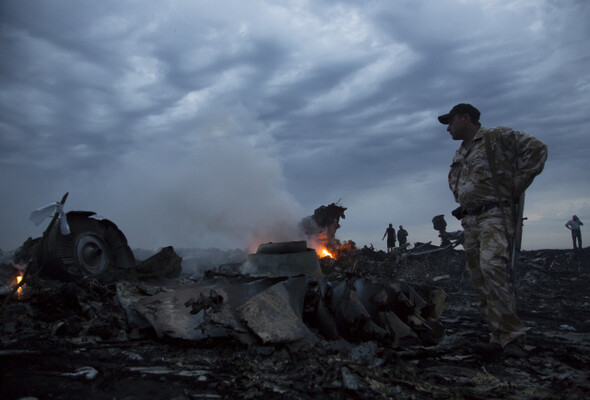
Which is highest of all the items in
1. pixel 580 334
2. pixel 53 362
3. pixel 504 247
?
pixel 504 247

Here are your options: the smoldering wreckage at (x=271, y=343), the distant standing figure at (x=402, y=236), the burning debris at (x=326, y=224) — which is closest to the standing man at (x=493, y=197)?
the smoldering wreckage at (x=271, y=343)

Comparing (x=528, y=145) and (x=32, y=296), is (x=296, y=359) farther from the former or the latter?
(x=32, y=296)

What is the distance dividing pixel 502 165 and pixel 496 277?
4.17 feet

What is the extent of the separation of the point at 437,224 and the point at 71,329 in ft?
53.9

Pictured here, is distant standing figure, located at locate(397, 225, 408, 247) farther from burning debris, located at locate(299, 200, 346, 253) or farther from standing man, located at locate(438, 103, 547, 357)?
standing man, located at locate(438, 103, 547, 357)

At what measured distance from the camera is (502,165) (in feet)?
13.5

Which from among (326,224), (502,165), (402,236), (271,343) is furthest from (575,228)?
(271,343)

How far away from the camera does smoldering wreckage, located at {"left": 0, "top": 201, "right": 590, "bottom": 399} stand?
2.46 metres

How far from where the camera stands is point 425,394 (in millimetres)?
2395

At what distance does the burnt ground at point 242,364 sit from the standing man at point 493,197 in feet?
1.18

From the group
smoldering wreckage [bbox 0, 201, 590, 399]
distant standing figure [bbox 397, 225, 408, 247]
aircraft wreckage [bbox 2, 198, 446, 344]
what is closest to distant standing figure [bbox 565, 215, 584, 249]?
distant standing figure [bbox 397, 225, 408, 247]

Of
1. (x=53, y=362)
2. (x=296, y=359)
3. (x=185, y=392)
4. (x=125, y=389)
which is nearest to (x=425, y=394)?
(x=296, y=359)

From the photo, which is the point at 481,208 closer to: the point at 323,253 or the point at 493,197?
the point at 493,197

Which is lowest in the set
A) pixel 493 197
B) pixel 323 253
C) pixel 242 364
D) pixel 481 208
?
pixel 242 364
